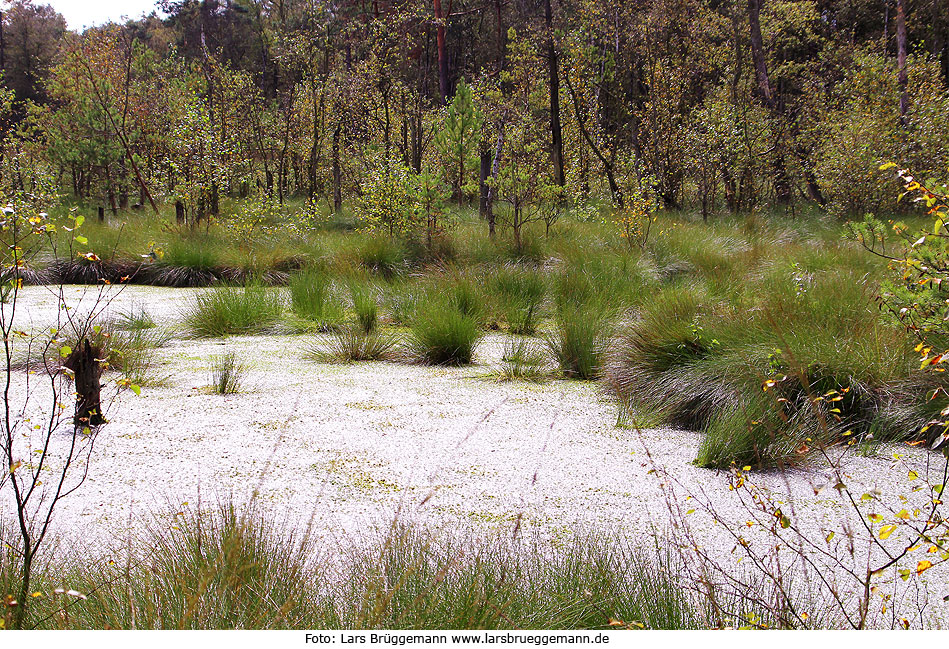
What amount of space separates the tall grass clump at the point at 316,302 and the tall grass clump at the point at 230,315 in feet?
0.74

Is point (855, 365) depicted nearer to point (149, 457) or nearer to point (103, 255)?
point (149, 457)

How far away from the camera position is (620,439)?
322 cm

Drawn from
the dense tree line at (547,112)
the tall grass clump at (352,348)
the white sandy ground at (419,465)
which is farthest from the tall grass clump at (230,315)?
the dense tree line at (547,112)

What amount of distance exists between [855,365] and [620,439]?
1.25 m

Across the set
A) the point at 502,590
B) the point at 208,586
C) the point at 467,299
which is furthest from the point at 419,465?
the point at 467,299

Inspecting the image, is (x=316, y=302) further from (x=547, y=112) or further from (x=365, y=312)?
(x=547, y=112)

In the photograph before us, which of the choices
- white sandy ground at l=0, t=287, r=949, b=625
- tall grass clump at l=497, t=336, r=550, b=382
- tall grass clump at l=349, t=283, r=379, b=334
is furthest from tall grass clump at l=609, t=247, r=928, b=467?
tall grass clump at l=349, t=283, r=379, b=334

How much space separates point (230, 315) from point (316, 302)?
78 cm

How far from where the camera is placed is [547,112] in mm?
15344

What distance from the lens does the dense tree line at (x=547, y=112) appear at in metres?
10.8

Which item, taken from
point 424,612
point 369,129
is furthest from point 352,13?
point 424,612

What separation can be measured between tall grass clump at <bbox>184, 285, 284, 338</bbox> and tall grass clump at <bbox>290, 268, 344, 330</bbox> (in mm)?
225

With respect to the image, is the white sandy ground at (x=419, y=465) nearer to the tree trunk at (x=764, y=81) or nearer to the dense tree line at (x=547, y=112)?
the dense tree line at (x=547, y=112)

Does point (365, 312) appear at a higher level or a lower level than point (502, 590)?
higher
